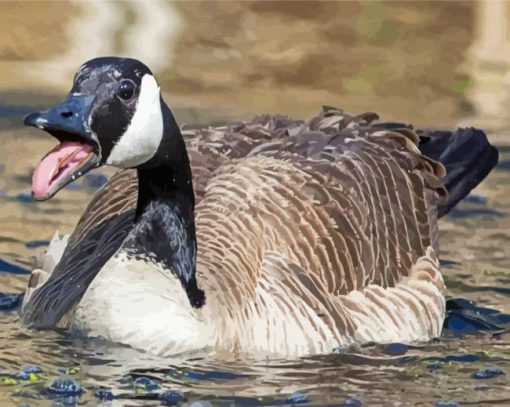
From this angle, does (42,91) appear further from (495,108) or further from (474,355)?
(474,355)

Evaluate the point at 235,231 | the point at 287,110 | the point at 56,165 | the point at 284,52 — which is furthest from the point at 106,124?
the point at 284,52

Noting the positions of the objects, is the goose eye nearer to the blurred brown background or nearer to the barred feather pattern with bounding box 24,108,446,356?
the barred feather pattern with bounding box 24,108,446,356

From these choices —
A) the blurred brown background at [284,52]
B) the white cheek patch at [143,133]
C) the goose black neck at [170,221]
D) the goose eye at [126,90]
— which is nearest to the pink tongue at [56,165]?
the white cheek patch at [143,133]

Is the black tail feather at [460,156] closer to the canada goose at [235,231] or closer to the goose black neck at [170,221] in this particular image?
the canada goose at [235,231]

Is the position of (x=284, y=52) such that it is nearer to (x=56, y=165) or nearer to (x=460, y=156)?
(x=460, y=156)

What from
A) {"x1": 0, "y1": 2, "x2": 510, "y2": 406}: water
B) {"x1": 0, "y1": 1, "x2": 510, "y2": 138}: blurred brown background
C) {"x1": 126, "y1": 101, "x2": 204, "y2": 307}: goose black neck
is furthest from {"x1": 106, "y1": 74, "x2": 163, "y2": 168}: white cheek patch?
{"x1": 0, "y1": 1, "x2": 510, "y2": 138}: blurred brown background

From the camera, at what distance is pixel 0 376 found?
32.6 feet

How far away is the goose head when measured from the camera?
919 centimetres

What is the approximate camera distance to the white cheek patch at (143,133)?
9664 mm

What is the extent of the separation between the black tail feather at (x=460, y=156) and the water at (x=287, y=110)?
48 centimetres

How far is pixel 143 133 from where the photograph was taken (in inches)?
384

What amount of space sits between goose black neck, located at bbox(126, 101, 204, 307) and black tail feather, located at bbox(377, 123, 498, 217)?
295cm

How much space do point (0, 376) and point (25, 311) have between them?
1043mm

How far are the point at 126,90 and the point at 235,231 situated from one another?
120 centimetres
